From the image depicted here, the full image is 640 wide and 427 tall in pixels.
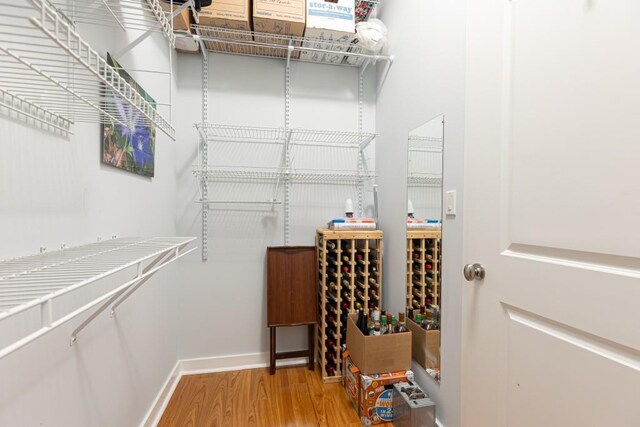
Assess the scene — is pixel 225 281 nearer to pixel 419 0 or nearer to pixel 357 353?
pixel 357 353

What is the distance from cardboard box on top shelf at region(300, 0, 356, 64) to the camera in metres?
1.84

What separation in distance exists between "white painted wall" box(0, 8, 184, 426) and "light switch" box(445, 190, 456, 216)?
1.48 m

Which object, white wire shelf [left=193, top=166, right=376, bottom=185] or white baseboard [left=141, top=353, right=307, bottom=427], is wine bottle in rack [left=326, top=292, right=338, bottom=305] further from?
white wire shelf [left=193, top=166, right=376, bottom=185]

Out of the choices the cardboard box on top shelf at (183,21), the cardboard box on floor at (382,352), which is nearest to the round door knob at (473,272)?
the cardboard box on floor at (382,352)

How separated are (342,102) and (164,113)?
4.10 feet

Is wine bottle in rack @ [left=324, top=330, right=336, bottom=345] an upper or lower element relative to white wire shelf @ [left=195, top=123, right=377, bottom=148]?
lower

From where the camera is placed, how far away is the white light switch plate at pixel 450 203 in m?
1.38

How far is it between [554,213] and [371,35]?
1590 millimetres

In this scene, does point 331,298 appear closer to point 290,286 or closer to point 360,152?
point 290,286

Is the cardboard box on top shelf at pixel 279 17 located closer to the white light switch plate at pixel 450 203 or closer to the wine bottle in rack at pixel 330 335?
the white light switch plate at pixel 450 203

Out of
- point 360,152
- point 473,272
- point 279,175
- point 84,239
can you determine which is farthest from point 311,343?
point 84,239

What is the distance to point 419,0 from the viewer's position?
5.51 feet

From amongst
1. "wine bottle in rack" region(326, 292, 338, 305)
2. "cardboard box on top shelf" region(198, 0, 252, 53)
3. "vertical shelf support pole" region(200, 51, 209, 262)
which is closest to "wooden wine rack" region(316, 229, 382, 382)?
"wine bottle in rack" region(326, 292, 338, 305)

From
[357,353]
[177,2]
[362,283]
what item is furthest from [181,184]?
[357,353]
